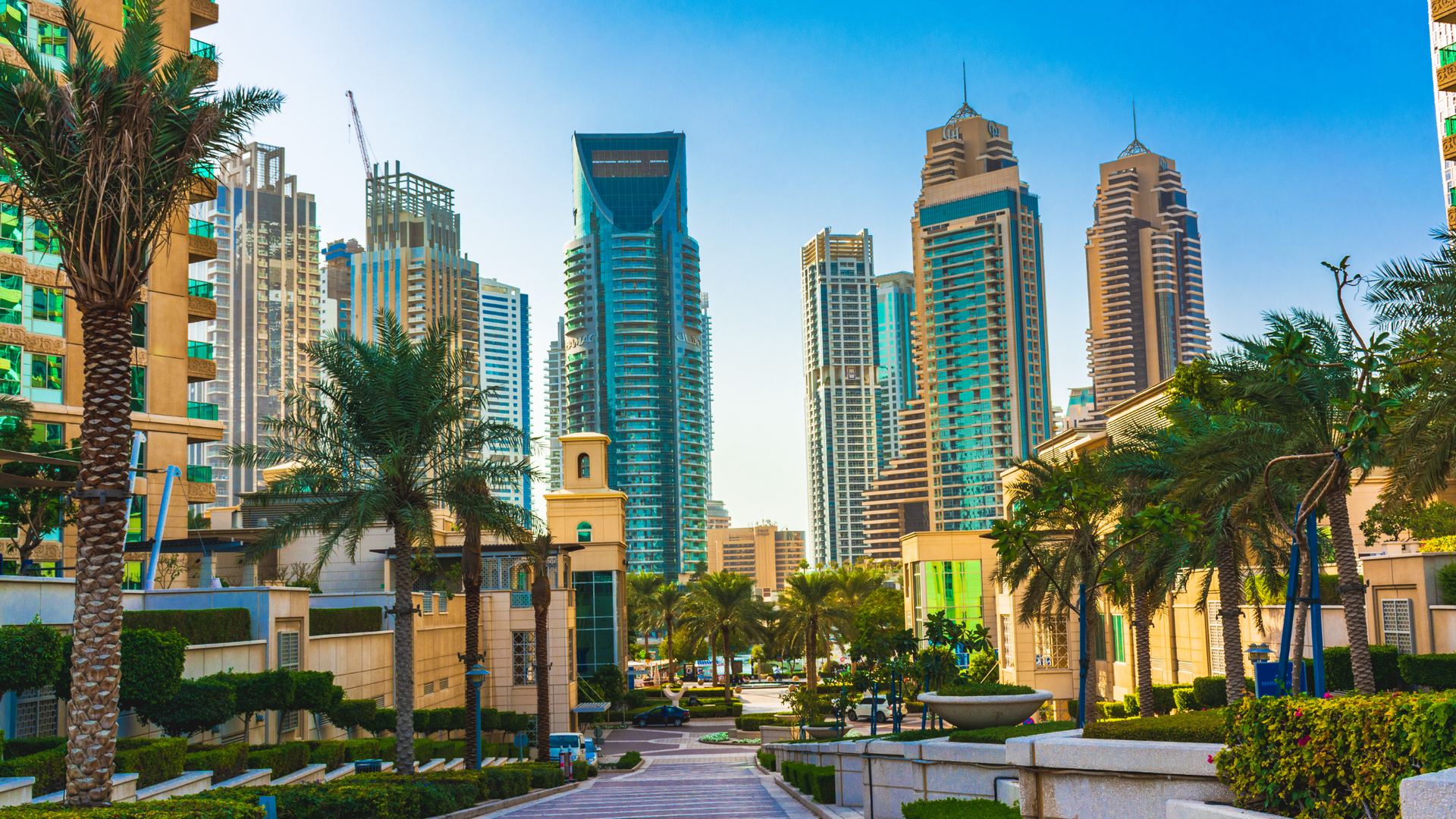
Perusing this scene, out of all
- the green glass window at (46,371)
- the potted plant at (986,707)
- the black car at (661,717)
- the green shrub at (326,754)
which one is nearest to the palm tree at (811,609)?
the black car at (661,717)

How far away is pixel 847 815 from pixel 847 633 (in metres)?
46.3

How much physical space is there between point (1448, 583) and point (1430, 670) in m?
3.11

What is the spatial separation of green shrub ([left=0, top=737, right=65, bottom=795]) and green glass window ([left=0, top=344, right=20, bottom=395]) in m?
26.0

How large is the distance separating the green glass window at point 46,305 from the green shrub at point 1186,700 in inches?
1546

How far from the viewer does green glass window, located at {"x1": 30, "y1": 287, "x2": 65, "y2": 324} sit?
39344 millimetres

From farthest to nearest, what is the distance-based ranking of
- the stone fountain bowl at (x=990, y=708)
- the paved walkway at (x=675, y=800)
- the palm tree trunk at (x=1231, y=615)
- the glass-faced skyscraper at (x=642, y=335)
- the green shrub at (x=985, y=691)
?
1. the glass-faced skyscraper at (x=642, y=335)
2. the palm tree trunk at (x=1231, y=615)
3. the paved walkway at (x=675, y=800)
4. the green shrub at (x=985, y=691)
5. the stone fountain bowl at (x=990, y=708)

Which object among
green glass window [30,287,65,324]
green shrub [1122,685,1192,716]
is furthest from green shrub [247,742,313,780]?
green shrub [1122,685,1192,716]

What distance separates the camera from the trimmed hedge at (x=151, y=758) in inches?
704

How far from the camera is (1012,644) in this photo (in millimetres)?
57562

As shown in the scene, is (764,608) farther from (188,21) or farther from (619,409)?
(619,409)

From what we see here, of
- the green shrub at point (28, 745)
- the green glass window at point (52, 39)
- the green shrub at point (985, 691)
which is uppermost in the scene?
the green glass window at point (52, 39)

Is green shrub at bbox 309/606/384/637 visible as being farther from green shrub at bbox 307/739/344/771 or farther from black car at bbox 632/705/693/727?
black car at bbox 632/705/693/727

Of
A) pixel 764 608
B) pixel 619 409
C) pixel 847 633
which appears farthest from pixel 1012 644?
pixel 619 409

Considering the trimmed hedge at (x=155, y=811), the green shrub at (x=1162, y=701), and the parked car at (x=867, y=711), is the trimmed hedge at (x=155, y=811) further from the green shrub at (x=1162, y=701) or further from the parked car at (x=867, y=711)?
the parked car at (x=867, y=711)
